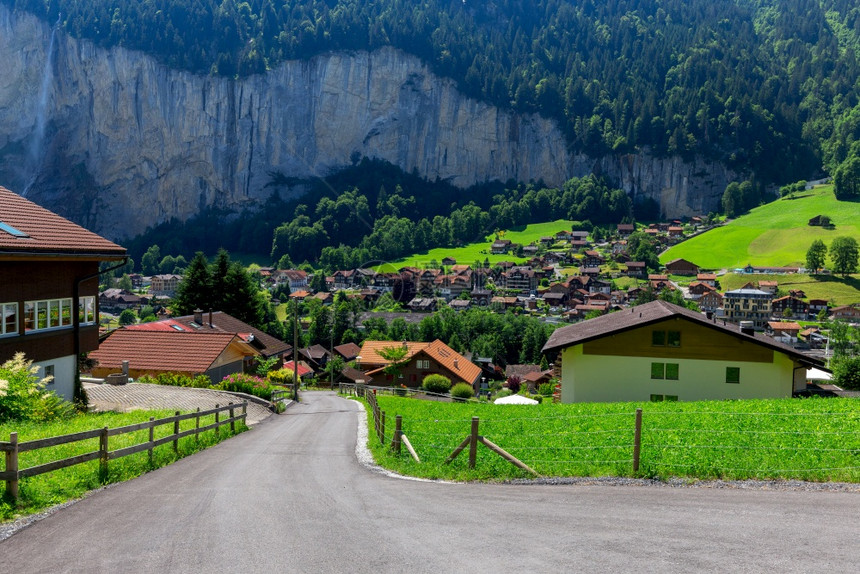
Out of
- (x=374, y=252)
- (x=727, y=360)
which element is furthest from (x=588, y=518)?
(x=374, y=252)

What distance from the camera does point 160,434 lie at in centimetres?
1454

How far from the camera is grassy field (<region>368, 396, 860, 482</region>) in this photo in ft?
33.4

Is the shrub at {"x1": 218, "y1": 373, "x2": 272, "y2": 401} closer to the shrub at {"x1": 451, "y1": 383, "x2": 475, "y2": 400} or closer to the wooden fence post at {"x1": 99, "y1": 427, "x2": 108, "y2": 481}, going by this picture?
the wooden fence post at {"x1": 99, "y1": 427, "x2": 108, "y2": 481}

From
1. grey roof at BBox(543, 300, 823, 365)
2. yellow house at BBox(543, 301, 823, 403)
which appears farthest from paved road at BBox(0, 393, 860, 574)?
yellow house at BBox(543, 301, 823, 403)

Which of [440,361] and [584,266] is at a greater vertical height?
[584,266]

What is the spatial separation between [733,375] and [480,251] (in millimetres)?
149770

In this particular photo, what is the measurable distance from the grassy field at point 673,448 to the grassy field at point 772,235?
13454 centimetres

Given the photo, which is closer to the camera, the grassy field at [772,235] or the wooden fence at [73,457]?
the wooden fence at [73,457]

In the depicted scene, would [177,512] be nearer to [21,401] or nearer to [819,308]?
[21,401]

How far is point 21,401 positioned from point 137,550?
8.61 metres

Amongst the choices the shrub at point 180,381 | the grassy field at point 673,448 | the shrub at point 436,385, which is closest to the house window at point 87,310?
the shrub at point 180,381

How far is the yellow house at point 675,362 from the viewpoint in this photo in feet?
84.6

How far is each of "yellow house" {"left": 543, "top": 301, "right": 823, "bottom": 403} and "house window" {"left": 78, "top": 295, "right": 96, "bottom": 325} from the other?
645 inches

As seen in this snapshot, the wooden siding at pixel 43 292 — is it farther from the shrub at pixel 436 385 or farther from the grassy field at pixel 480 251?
the grassy field at pixel 480 251
